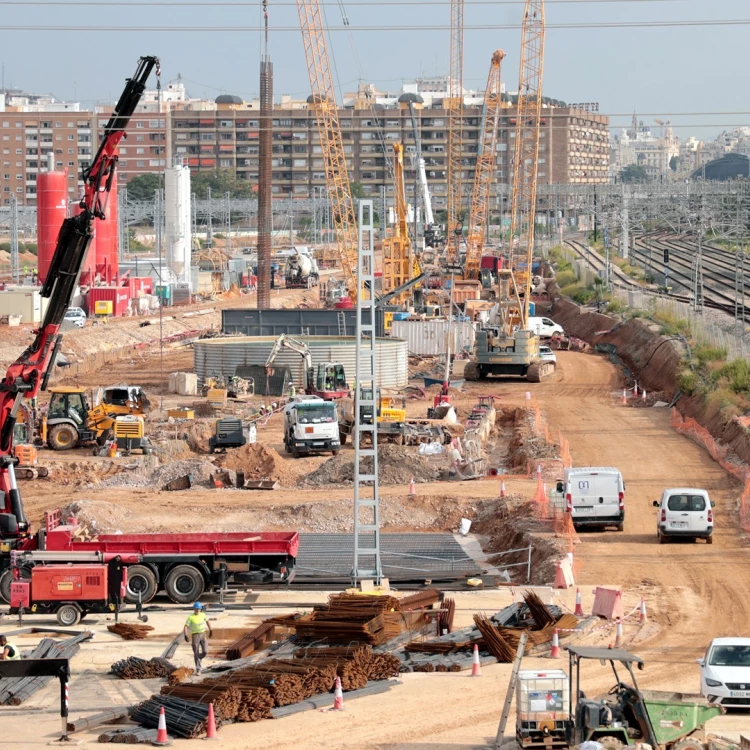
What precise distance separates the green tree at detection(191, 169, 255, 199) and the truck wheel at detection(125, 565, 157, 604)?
164664mm

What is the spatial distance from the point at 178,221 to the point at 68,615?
78.0m

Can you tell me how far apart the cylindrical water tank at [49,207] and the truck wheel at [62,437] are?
4029 centimetres

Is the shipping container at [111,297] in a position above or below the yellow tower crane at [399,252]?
below

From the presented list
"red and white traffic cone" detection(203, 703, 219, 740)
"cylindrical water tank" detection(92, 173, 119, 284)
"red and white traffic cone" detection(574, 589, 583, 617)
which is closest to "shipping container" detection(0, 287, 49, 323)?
"cylindrical water tank" detection(92, 173, 119, 284)

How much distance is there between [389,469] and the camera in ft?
113

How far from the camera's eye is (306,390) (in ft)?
161

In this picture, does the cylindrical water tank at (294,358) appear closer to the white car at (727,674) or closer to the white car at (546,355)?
the white car at (546,355)

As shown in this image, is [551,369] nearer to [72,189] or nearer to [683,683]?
[683,683]

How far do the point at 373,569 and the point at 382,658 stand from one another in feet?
19.5

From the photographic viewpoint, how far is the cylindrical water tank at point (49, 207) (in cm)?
7788

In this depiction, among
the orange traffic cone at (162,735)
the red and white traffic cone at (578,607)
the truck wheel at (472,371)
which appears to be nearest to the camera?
the orange traffic cone at (162,735)

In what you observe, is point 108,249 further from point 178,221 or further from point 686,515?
point 686,515

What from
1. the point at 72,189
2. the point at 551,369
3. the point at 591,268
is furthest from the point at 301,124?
the point at 551,369

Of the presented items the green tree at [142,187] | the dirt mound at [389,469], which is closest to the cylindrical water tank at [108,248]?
the dirt mound at [389,469]
